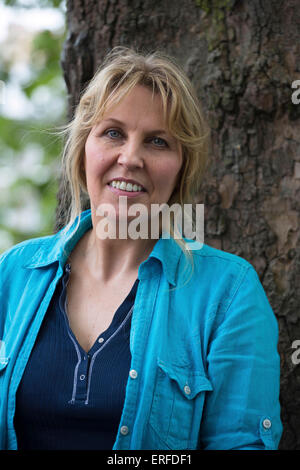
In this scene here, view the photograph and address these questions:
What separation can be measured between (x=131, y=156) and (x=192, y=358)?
2.29 ft

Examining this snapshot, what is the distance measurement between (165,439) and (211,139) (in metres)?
1.25

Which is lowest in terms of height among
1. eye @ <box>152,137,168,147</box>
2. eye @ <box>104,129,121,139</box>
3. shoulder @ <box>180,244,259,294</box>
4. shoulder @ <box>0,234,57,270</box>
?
shoulder @ <box>180,244,259,294</box>

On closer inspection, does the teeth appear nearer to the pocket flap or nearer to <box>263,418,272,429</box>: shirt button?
the pocket flap

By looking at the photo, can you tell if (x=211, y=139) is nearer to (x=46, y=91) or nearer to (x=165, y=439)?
(x=165, y=439)

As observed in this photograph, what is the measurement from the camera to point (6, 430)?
1749 millimetres

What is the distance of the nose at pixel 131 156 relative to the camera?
5.86 feet

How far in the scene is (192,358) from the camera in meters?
1.74

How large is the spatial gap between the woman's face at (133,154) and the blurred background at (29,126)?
171 cm

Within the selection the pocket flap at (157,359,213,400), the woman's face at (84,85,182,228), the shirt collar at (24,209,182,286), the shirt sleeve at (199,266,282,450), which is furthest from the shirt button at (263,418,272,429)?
the woman's face at (84,85,182,228)

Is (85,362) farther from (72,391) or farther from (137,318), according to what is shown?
(137,318)

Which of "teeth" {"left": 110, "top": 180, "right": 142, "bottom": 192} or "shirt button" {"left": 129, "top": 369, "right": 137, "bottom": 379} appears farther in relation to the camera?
"teeth" {"left": 110, "top": 180, "right": 142, "bottom": 192}

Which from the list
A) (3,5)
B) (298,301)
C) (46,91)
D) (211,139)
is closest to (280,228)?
(298,301)

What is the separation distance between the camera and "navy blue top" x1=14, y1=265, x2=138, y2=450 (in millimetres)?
1674
